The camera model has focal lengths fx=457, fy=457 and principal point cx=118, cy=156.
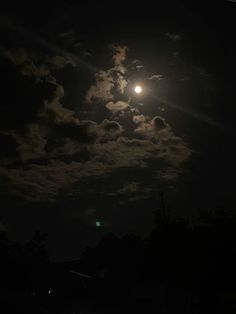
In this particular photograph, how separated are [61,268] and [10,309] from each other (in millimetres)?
33612

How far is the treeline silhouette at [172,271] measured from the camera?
30188 millimetres

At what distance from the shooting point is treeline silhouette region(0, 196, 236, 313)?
30188 mm

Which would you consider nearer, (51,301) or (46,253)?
(51,301)

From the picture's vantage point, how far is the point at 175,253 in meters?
34.8

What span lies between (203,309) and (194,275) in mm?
2362

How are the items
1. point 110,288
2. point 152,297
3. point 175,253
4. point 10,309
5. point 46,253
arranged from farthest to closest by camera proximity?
1. point 46,253
2. point 110,288
3. point 152,297
4. point 175,253
5. point 10,309

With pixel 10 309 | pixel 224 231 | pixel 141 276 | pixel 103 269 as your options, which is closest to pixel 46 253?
pixel 103 269

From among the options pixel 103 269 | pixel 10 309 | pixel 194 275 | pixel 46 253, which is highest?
pixel 46 253

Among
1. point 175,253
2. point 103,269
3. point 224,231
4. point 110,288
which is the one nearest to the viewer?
point 224,231

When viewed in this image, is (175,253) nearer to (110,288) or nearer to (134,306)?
(134,306)

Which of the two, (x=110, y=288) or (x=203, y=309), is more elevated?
(x=110, y=288)

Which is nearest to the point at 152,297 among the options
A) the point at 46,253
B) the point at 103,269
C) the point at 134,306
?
the point at 134,306

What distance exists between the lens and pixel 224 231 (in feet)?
102

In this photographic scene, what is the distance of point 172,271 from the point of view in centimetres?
3447
